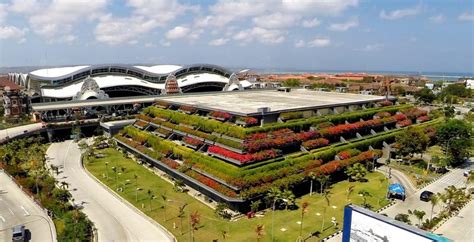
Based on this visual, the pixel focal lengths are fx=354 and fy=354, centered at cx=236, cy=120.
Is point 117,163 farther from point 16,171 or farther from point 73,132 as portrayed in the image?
point 73,132

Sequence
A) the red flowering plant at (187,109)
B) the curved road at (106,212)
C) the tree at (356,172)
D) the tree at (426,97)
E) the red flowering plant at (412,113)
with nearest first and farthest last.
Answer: the curved road at (106,212) → the tree at (356,172) → the red flowering plant at (187,109) → the red flowering plant at (412,113) → the tree at (426,97)

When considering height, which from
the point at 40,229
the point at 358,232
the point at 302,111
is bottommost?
the point at 40,229

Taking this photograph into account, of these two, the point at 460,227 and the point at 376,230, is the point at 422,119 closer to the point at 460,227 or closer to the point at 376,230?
the point at 460,227

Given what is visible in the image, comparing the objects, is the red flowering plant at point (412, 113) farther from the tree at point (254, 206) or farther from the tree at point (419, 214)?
the tree at point (254, 206)

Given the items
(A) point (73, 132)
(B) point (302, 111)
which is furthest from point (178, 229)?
(A) point (73, 132)

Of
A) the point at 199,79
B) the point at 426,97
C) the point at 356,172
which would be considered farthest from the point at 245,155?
the point at 426,97

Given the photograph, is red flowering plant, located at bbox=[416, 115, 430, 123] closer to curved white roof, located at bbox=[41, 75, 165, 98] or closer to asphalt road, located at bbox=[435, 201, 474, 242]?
asphalt road, located at bbox=[435, 201, 474, 242]

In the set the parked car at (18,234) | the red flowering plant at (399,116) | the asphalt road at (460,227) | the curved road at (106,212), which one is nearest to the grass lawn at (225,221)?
the curved road at (106,212)
